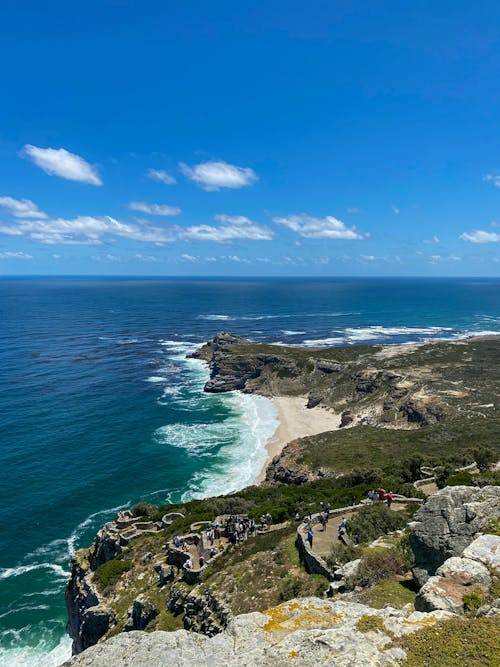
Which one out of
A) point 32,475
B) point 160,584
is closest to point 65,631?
point 160,584

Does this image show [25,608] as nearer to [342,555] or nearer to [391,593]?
[342,555]

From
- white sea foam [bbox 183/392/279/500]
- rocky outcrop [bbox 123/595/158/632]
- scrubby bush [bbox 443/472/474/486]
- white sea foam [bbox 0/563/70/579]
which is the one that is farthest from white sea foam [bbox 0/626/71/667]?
scrubby bush [bbox 443/472/474/486]

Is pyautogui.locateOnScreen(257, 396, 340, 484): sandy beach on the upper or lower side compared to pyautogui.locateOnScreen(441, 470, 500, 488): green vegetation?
lower

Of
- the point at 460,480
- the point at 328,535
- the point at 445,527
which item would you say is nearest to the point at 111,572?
the point at 328,535

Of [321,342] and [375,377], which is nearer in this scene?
[375,377]

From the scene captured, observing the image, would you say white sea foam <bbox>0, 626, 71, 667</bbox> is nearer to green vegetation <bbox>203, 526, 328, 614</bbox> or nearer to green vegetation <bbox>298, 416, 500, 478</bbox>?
green vegetation <bbox>203, 526, 328, 614</bbox>

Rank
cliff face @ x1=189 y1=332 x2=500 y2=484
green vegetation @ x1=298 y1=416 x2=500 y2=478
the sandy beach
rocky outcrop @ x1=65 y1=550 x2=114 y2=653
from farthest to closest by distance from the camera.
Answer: the sandy beach
cliff face @ x1=189 y1=332 x2=500 y2=484
green vegetation @ x1=298 y1=416 x2=500 y2=478
rocky outcrop @ x1=65 y1=550 x2=114 y2=653

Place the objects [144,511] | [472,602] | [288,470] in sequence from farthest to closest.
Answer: [288,470] < [144,511] < [472,602]

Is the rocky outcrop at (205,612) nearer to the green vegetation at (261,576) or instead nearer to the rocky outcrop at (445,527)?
the green vegetation at (261,576)
